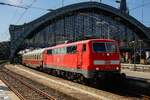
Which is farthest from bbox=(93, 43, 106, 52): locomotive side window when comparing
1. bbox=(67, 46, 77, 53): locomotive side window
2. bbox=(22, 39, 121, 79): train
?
bbox=(67, 46, 77, 53): locomotive side window

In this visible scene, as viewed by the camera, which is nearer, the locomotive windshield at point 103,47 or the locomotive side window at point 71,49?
the locomotive windshield at point 103,47

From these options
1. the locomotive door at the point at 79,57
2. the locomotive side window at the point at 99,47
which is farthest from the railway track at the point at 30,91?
the locomotive side window at the point at 99,47

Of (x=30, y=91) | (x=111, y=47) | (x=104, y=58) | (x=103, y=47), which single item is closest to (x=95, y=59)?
(x=104, y=58)

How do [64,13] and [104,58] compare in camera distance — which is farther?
[64,13]

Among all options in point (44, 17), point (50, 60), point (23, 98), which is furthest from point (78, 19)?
point (23, 98)

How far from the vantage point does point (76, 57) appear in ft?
109

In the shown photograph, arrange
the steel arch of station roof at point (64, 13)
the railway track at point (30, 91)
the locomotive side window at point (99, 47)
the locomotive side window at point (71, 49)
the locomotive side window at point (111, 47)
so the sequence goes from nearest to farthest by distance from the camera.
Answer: the railway track at point (30, 91), the locomotive side window at point (99, 47), the locomotive side window at point (111, 47), the locomotive side window at point (71, 49), the steel arch of station roof at point (64, 13)

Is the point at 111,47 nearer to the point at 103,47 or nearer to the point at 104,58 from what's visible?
the point at 103,47

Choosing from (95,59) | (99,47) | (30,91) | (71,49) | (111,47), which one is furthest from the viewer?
(71,49)

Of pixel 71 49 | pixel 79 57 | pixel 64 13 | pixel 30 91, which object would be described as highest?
pixel 64 13

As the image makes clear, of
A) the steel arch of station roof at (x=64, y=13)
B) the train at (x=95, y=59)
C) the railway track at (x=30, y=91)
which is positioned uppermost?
the steel arch of station roof at (x=64, y=13)

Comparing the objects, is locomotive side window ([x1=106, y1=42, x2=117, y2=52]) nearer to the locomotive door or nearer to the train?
the train

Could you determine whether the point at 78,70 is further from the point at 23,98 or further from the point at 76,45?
the point at 23,98

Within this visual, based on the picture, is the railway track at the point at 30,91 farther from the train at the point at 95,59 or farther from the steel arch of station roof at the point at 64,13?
the steel arch of station roof at the point at 64,13
